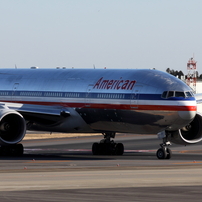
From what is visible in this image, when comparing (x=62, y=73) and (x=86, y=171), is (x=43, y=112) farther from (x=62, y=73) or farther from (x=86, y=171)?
(x=86, y=171)

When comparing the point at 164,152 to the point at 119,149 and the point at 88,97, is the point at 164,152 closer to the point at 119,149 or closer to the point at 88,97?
the point at 119,149

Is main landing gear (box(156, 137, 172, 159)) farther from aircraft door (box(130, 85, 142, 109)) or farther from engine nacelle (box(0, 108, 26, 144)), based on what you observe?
engine nacelle (box(0, 108, 26, 144))

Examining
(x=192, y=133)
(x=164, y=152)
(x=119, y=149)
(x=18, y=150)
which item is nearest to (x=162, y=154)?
(x=164, y=152)

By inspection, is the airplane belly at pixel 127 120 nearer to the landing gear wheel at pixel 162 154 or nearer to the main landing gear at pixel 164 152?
the main landing gear at pixel 164 152

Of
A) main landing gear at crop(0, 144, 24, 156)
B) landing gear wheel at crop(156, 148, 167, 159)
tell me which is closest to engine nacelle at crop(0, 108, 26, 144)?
main landing gear at crop(0, 144, 24, 156)

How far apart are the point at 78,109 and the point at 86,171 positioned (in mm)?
11490

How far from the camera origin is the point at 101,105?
124ft

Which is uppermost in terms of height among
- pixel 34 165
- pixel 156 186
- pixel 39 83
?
pixel 39 83

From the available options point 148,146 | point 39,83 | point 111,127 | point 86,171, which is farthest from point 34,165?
point 148,146

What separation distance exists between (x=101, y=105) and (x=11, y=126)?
17.3ft

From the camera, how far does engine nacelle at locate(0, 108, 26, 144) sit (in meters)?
37.3

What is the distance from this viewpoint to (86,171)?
2777cm

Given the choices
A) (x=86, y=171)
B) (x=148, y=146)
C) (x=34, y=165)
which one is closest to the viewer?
(x=86, y=171)

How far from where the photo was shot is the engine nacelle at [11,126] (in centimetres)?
3730
